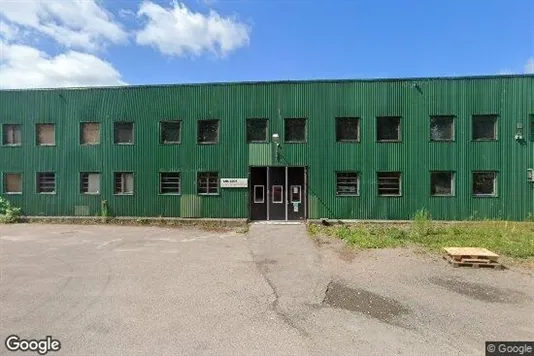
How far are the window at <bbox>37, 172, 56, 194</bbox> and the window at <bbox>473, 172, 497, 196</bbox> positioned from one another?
2240cm

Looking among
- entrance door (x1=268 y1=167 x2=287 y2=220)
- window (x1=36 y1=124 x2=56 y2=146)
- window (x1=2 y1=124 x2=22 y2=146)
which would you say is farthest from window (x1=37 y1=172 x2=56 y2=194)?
entrance door (x1=268 y1=167 x2=287 y2=220)

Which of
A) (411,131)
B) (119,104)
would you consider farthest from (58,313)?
(411,131)

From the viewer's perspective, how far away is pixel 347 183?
18.4m

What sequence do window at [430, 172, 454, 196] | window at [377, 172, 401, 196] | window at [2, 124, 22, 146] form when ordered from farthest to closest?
window at [2, 124, 22, 146]
window at [377, 172, 401, 196]
window at [430, 172, 454, 196]

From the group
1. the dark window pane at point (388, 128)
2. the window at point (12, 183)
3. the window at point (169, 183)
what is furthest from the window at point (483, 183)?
the window at point (12, 183)

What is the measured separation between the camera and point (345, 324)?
20.2ft

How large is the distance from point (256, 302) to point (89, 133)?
16854 mm

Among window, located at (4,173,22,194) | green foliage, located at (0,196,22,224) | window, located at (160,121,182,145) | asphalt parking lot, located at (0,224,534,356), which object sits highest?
window, located at (160,121,182,145)

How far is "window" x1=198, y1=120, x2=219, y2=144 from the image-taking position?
19.1 metres

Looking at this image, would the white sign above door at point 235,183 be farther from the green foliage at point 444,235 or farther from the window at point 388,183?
the window at point 388,183

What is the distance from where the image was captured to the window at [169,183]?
19.2 meters

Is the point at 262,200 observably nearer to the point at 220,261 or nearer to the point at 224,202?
the point at 224,202

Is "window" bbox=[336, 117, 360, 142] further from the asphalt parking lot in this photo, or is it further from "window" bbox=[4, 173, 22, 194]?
"window" bbox=[4, 173, 22, 194]

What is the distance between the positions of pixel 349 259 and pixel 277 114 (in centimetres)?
986
